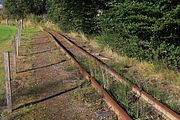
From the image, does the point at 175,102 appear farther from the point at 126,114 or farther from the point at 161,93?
the point at 126,114

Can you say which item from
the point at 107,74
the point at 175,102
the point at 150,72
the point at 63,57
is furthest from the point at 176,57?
the point at 63,57

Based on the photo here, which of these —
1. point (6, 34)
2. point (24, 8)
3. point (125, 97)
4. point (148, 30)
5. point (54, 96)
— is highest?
point (148, 30)

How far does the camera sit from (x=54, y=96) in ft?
30.8

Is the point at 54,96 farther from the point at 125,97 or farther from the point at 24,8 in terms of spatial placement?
the point at 24,8

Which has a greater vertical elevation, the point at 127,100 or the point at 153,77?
the point at 127,100

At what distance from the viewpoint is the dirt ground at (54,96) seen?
7.78 metres

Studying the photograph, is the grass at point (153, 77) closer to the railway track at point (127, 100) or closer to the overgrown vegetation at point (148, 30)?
the railway track at point (127, 100)

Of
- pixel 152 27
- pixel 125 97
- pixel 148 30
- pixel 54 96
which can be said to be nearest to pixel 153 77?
pixel 152 27

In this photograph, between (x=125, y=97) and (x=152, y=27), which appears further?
(x=152, y=27)

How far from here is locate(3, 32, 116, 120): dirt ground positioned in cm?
778

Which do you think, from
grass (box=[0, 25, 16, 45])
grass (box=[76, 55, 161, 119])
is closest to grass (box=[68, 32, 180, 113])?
grass (box=[76, 55, 161, 119])

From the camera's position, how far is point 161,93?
9.19 metres

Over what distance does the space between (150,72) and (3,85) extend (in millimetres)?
4593

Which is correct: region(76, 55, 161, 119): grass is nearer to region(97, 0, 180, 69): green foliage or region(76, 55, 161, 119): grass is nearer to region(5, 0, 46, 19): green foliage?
region(97, 0, 180, 69): green foliage
